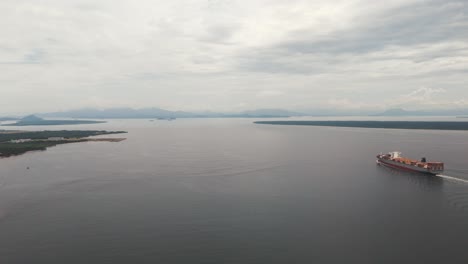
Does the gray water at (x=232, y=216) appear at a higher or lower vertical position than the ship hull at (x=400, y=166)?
lower

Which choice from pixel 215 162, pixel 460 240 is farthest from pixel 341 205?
pixel 215 162

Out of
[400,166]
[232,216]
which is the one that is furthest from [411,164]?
[232,216]

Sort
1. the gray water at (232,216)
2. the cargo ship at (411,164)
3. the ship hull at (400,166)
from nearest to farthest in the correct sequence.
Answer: the gray water at (232,216)
the cargo ship at (411,164)
the ship hull at (400,166)

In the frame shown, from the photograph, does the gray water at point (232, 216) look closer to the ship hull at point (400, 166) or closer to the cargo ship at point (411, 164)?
the ship hull at point (400, 166)

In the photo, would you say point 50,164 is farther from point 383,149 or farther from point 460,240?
point 383,149

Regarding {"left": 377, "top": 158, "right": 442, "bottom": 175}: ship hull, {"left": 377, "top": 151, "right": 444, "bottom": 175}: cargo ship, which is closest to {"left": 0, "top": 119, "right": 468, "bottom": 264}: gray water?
{"left": 377, "top": 158, "right": 442, "bottom": 175}: ship hull

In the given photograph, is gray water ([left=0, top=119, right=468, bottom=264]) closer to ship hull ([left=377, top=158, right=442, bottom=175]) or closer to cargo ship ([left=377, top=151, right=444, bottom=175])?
ship hull ([left=377, top=158, right=442, bottom=175])

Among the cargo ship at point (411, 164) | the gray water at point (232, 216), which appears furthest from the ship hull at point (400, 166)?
the gray water at point (232, 216)
